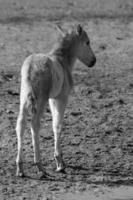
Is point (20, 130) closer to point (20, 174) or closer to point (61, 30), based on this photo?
point (20, 174)

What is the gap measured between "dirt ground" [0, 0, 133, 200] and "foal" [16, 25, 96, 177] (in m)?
0.40

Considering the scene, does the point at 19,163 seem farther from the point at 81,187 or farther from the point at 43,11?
the point at 43,11

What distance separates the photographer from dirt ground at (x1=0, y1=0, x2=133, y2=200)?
830 cm

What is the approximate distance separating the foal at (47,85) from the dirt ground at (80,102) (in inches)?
15.8

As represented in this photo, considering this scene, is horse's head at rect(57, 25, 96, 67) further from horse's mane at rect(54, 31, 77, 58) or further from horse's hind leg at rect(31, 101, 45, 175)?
horse's hind leg at rect(31, 101, 45, 175)

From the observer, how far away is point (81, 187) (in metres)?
8.08

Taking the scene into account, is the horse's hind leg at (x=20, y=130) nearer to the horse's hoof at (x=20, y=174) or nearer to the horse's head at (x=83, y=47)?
the horse's hoof at (x=20, y=174)

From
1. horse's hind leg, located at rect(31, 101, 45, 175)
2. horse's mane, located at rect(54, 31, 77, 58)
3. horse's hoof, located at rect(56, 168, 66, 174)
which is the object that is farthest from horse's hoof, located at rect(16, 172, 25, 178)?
horse's mane, located at rect(54, 31, 77, 58)

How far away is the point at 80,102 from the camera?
36.2ft

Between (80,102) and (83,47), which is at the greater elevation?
(83,47)

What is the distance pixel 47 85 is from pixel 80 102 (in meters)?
2.91

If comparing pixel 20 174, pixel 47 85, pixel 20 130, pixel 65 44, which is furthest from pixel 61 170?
pixel 65 44

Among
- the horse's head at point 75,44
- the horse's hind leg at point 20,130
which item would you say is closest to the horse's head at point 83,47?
the horse's head at point 75,44

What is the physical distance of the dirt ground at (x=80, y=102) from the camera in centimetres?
830
